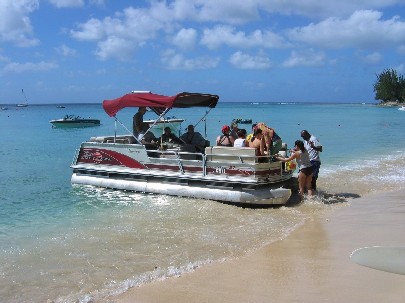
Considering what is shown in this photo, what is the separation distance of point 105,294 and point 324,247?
3.93 m

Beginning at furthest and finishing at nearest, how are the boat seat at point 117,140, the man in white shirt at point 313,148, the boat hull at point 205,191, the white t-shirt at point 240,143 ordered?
the boat seat at point 117,140 → the white t-shirt at point 240,143 → the man in white shirt at point 313,148 → the boat hull at point 205,191

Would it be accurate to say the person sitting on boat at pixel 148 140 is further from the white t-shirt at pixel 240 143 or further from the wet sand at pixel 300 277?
the wet sand at pixel 300 277

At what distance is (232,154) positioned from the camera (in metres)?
12.0

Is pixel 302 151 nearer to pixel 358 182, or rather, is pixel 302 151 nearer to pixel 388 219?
pixel 388 219

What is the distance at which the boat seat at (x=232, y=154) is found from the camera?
11.7 meters

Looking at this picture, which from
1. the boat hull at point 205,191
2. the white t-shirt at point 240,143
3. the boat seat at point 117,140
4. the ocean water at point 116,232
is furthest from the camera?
the boat seat at point 117,140

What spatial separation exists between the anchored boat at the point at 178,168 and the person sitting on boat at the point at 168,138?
20 cm

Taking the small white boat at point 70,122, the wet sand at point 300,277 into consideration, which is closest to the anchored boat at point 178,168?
the wet sand at point 300,277

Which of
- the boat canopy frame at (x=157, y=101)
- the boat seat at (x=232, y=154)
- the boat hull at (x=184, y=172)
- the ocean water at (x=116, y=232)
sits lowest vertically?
the ocean water at (x=116, y=232)

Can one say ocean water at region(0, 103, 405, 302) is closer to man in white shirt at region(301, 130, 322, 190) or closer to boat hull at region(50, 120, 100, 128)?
man in white shirt at region(301, 130, 322, 190)

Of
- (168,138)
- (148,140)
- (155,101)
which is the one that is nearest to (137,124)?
(148,140)

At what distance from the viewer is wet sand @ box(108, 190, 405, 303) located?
611 cm

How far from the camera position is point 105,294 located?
21.3ft

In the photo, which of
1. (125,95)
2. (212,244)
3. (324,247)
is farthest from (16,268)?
(125,95)
